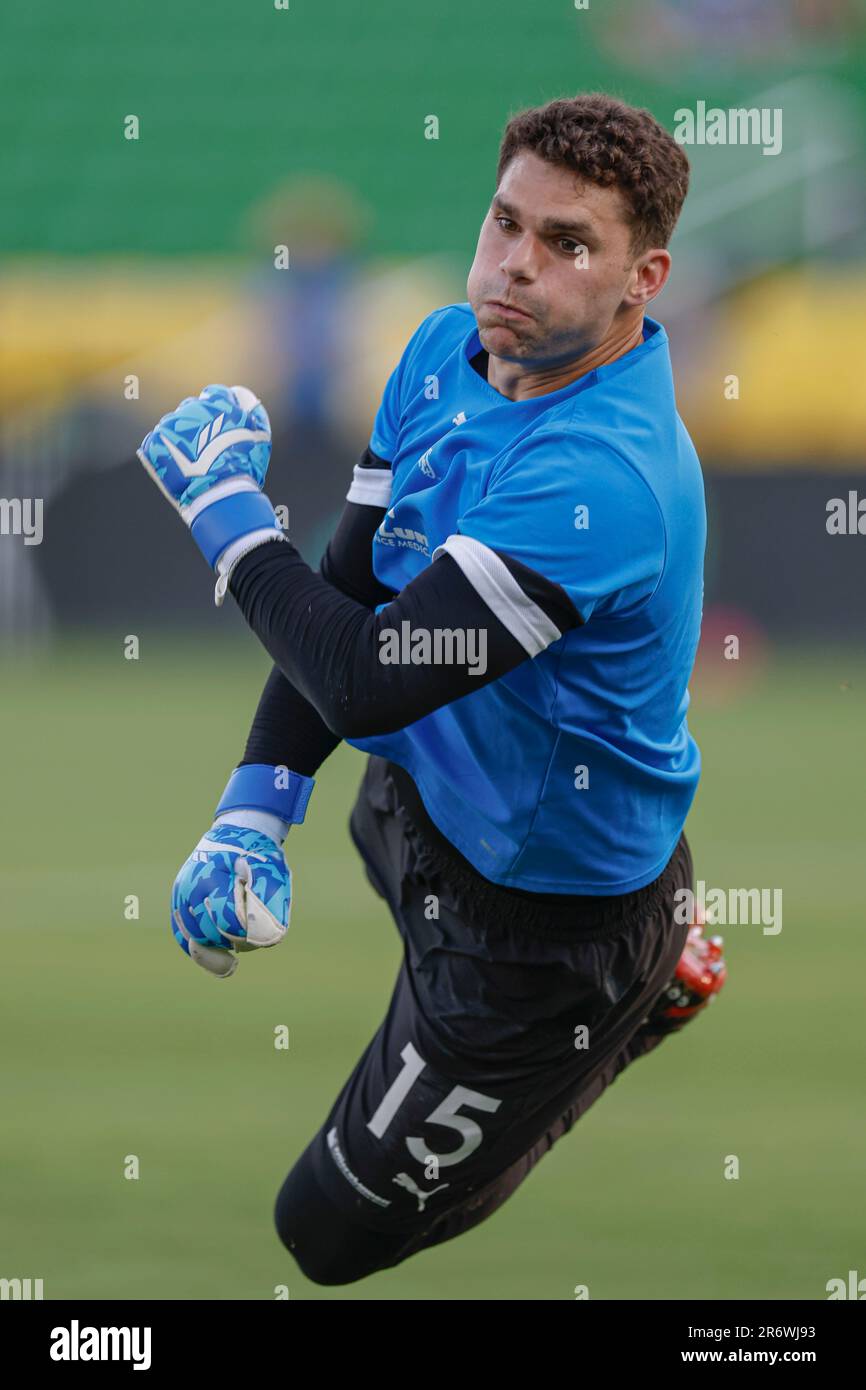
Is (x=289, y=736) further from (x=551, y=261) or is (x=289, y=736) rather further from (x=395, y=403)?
(x=551, y=261)

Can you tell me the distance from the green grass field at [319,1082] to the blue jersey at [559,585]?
1.25 m

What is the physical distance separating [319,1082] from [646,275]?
3.01m

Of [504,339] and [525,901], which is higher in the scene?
[504,339]

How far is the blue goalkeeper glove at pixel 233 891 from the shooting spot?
3.16 metres

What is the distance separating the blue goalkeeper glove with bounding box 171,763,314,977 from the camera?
3158 mm

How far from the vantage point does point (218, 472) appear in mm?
3020

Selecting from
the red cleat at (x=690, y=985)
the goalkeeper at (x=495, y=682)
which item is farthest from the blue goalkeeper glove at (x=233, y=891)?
the red cleat at (x=690, y=985)

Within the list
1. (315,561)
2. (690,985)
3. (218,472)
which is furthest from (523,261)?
(315,561)

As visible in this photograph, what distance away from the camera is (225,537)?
2984 mm

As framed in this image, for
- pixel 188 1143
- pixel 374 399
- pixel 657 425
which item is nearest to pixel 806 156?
pixel 374 399

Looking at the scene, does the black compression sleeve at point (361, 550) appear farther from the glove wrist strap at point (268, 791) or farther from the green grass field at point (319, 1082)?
the green grass field at point (319, 1082)

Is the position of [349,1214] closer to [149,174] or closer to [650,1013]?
[650,1013]

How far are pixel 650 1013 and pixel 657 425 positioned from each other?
1.30 meters

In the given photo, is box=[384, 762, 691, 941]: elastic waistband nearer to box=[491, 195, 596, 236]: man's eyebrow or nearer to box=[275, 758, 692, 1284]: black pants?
box=[275, 758, 692, 1284]: black pants
